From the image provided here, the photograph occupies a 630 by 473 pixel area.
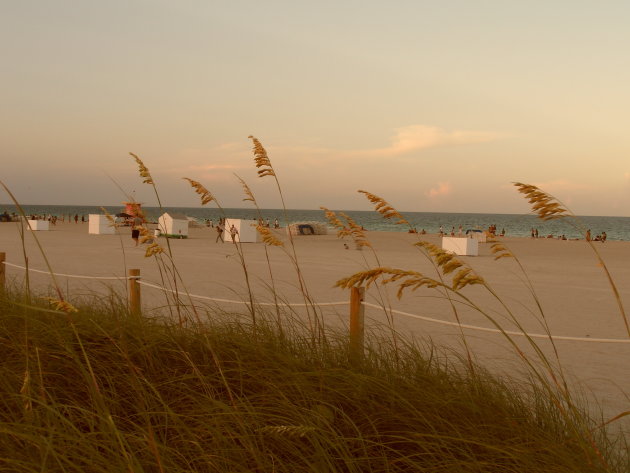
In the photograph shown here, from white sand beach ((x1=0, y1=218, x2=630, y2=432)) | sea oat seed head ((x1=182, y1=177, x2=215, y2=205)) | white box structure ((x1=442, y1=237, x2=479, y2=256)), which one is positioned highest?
sea oat seed head ((x1=182, y1=177, x2=215, y2=205))

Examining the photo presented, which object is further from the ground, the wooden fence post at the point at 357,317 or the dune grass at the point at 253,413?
the wooden fence post at the point at 357,317

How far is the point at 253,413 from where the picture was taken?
2551 mm

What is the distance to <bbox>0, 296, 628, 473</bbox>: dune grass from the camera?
2441mm

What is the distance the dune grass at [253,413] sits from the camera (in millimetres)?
A: 2441

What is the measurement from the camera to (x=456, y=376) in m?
3.73

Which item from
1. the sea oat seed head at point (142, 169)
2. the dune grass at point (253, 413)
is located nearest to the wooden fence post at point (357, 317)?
the dune grass at point (253, 413)

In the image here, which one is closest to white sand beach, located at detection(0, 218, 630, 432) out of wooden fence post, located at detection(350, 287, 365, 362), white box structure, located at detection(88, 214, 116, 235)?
wooden fence post, located at detection(350, 287, 365, 362)

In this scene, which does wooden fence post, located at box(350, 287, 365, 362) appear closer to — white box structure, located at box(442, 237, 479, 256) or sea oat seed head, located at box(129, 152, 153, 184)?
sea oat seed head, located at box(129, 152, 153, 184)

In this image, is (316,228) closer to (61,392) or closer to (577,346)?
(577,346)

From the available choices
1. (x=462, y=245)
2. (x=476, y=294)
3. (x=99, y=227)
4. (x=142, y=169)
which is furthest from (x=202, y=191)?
(x=99, y=227)

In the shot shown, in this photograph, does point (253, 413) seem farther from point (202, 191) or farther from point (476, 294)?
point (476, 294)

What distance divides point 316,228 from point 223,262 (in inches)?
974

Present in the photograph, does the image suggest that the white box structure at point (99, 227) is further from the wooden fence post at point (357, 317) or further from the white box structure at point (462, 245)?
the wooden fence post at point (357, 317)

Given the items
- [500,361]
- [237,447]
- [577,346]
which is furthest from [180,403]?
Result: [577,346]
